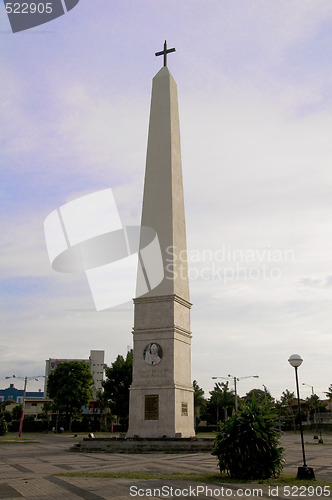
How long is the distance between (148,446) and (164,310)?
863 cm

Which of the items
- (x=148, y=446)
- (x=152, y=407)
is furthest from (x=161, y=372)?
(x=148, y=446)

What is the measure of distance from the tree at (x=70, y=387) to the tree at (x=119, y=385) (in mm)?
5077

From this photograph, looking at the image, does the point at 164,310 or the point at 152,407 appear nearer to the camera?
the point at 152,407

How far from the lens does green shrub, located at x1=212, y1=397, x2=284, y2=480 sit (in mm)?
14508

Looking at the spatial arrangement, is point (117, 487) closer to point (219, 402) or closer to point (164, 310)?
point (164, 310)

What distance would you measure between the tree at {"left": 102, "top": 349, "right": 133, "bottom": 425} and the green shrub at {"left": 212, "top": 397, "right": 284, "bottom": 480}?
146 ft

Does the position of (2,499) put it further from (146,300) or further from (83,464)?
(146,300)

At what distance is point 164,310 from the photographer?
3122 cm

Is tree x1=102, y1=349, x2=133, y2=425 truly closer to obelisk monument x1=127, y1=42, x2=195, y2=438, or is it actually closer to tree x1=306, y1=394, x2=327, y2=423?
obelisk monument x1=127, y1=42, x2=195, y2=438

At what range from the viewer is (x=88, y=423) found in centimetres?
6919

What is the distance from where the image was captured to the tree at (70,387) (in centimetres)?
6184

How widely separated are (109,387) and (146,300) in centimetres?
3094

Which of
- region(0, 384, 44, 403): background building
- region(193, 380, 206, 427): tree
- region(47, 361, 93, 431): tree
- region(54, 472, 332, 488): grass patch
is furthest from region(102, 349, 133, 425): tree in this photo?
region(0, 384, 44, 403): background building

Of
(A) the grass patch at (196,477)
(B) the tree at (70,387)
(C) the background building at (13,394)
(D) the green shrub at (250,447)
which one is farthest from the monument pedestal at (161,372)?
(C) the background building at (13,394)
